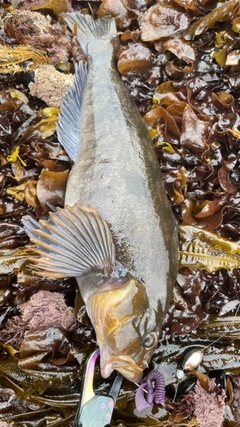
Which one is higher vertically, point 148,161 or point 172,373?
point 148,161

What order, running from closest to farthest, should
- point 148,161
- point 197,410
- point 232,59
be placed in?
point 197,410 < point 148,161 < point 232,59

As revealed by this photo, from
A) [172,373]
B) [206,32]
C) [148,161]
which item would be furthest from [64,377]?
[206,32]

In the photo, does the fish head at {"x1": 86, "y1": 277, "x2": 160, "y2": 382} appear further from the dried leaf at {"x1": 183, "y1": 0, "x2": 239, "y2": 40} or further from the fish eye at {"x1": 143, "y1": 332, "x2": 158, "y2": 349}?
the dried leaf at {"x1": 183, "y1": 0, "x2": 239, "y2": 40}

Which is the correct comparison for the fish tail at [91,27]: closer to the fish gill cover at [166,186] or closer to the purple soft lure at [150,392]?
the fish gill cover at [166,186]

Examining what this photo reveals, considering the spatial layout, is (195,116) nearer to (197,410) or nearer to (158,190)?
(158,190)

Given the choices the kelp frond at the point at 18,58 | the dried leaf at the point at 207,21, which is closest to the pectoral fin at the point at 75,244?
the kelp frond at the point at 18,58

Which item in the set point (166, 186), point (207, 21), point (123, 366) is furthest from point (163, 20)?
point (123, 366)

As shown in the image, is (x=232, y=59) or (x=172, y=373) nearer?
(x=172, y=373)

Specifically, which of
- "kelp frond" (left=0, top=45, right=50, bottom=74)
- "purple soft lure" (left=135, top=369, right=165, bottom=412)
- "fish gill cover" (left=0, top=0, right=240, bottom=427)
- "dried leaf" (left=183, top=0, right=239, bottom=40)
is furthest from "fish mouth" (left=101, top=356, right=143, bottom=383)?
"dried leaf" (left=183, top=0, right=239, bottom=40)
